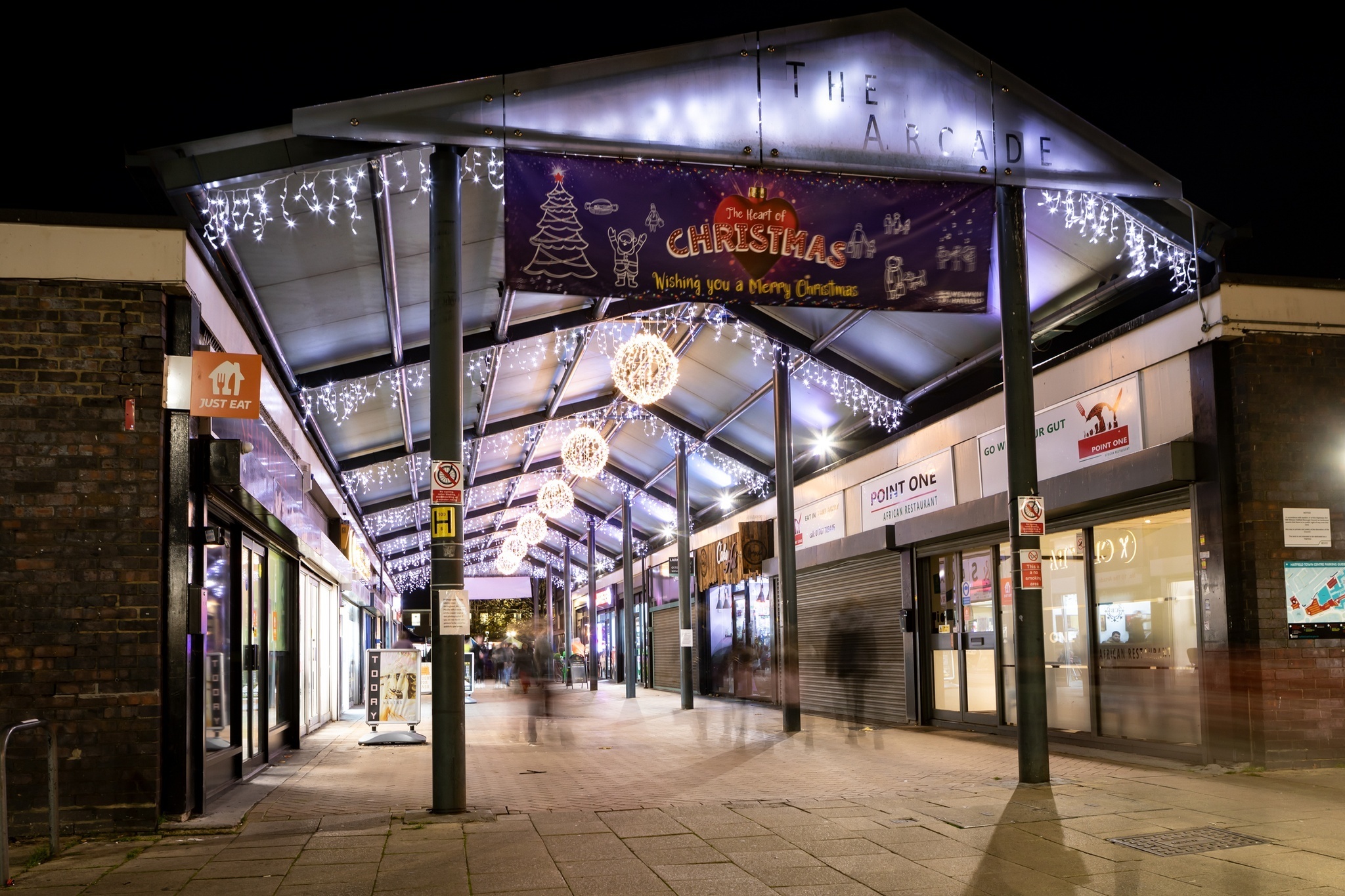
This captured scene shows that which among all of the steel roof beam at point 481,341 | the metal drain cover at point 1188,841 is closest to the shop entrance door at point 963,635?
the steel roof beam at point 481,341

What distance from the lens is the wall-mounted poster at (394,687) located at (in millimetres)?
16297

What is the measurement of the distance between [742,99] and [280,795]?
7.53 meters

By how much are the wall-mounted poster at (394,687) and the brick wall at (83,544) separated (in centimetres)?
849

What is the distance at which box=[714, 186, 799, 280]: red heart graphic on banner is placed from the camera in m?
9.34

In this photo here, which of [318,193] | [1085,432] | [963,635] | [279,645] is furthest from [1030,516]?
[279,645]

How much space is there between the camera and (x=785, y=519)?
1689 centimetres

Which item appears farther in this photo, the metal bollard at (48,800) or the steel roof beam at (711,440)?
the steel roof beam at (711,440)

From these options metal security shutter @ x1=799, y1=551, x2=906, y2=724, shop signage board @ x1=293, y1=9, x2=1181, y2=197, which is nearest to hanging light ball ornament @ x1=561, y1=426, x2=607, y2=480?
metal security shutter @ x1=799, y1=551, x2=906, y2=724

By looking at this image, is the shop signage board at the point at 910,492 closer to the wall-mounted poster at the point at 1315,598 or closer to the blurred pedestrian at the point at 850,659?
the blurred pedestrian at the point at 850,659

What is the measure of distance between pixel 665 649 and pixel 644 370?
19582 millimetres

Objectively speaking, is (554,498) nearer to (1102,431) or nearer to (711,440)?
(711,440)

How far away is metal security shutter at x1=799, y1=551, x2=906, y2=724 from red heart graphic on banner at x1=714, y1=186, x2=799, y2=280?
6.83m

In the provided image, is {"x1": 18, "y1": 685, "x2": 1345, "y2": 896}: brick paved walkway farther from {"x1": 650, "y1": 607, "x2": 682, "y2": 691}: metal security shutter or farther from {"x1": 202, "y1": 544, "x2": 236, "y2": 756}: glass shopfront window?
{"x1": 650, "y1": 607, "x2": 682, "y2": 691}: metal security shutter

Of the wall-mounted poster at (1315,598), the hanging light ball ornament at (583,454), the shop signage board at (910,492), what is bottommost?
the wall-mounted poster at (1315,598)
